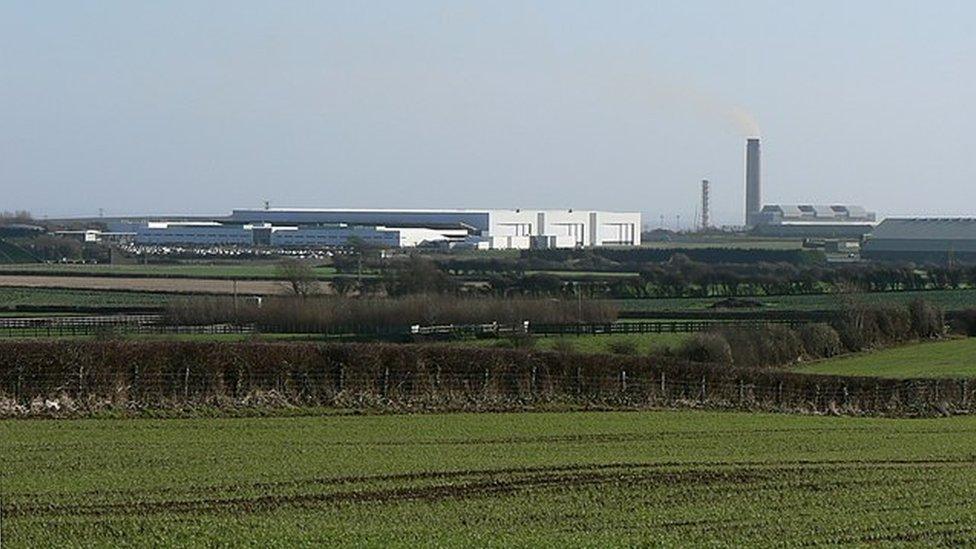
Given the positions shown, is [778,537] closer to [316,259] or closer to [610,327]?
[610,327]

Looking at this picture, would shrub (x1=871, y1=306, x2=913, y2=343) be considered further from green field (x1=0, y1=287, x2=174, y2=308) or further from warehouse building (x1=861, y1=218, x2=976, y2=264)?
warehouse building (x1=861, y1=218, x2=976, y2=264)

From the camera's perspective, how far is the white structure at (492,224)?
16275 centimetres

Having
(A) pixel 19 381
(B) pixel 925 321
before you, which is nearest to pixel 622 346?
(B) pixel 925 321

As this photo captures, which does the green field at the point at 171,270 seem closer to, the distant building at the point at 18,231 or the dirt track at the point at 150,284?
the dirt track at the point at 150,284

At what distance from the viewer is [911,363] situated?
57.9m

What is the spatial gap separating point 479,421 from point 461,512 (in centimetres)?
1510

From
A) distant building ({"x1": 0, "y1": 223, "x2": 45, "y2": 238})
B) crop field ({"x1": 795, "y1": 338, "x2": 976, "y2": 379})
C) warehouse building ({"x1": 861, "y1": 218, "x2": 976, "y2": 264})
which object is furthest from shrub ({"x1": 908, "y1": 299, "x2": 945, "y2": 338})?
distant building ({"x1": 0, "y1": 223, "x2": 45, "y2": 238})

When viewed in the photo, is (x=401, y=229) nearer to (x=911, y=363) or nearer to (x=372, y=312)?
(x=372, y=312)

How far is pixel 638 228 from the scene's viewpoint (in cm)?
19762

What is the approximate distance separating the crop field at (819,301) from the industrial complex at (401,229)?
62374 mm

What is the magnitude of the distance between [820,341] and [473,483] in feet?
130

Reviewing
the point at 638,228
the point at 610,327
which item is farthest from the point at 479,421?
the point at 638,228

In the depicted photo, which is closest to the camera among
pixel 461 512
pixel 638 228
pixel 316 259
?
pixel 461 512

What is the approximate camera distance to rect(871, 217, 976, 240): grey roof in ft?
490
